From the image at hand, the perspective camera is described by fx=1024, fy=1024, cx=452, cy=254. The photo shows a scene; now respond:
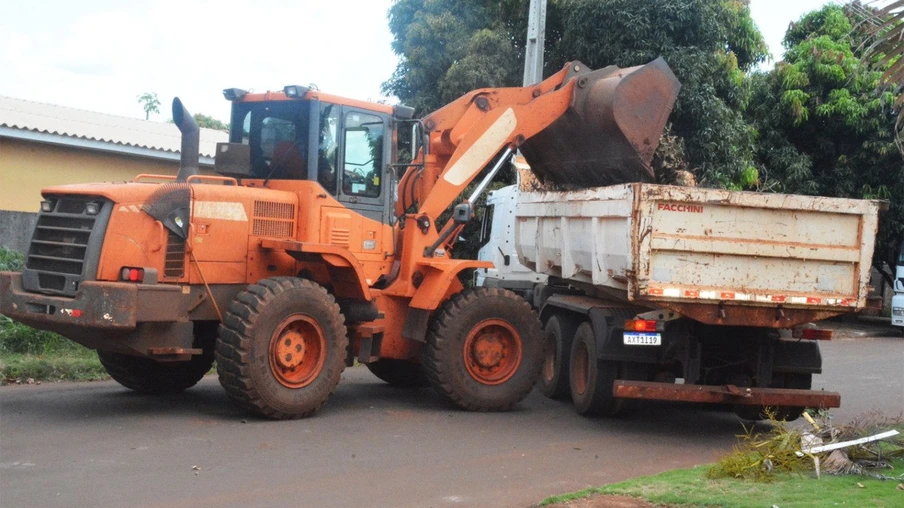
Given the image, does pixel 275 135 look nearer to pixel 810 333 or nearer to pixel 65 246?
pixel 65 246

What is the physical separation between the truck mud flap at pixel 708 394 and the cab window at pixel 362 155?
11.1ft

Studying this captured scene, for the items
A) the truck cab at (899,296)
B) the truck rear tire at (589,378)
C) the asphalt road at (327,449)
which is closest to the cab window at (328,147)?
the asphalt road at (327,449)

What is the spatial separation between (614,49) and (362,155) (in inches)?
338

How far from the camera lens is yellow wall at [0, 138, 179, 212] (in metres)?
16.2

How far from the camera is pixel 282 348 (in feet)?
31.5

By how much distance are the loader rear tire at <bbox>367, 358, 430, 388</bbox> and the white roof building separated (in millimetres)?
4530

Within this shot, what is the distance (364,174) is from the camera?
1088 centimetres

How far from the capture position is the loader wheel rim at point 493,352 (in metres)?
10.9

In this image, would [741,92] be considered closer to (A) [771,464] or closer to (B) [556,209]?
(B) [556,209]

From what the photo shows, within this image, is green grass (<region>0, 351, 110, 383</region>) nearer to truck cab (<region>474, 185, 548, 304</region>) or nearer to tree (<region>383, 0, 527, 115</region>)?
truck cab (<region>474, 185, 548, 304</region>)

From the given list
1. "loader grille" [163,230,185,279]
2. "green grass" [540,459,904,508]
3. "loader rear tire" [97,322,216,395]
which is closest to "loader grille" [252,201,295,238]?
"loader grille" [163,230,185,279]

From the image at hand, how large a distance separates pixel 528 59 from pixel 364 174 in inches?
273

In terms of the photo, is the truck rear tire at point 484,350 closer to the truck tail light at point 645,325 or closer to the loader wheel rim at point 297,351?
the loader wheel rim at point 297,351

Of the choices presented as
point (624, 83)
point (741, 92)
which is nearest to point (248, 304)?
point (624, 83)
